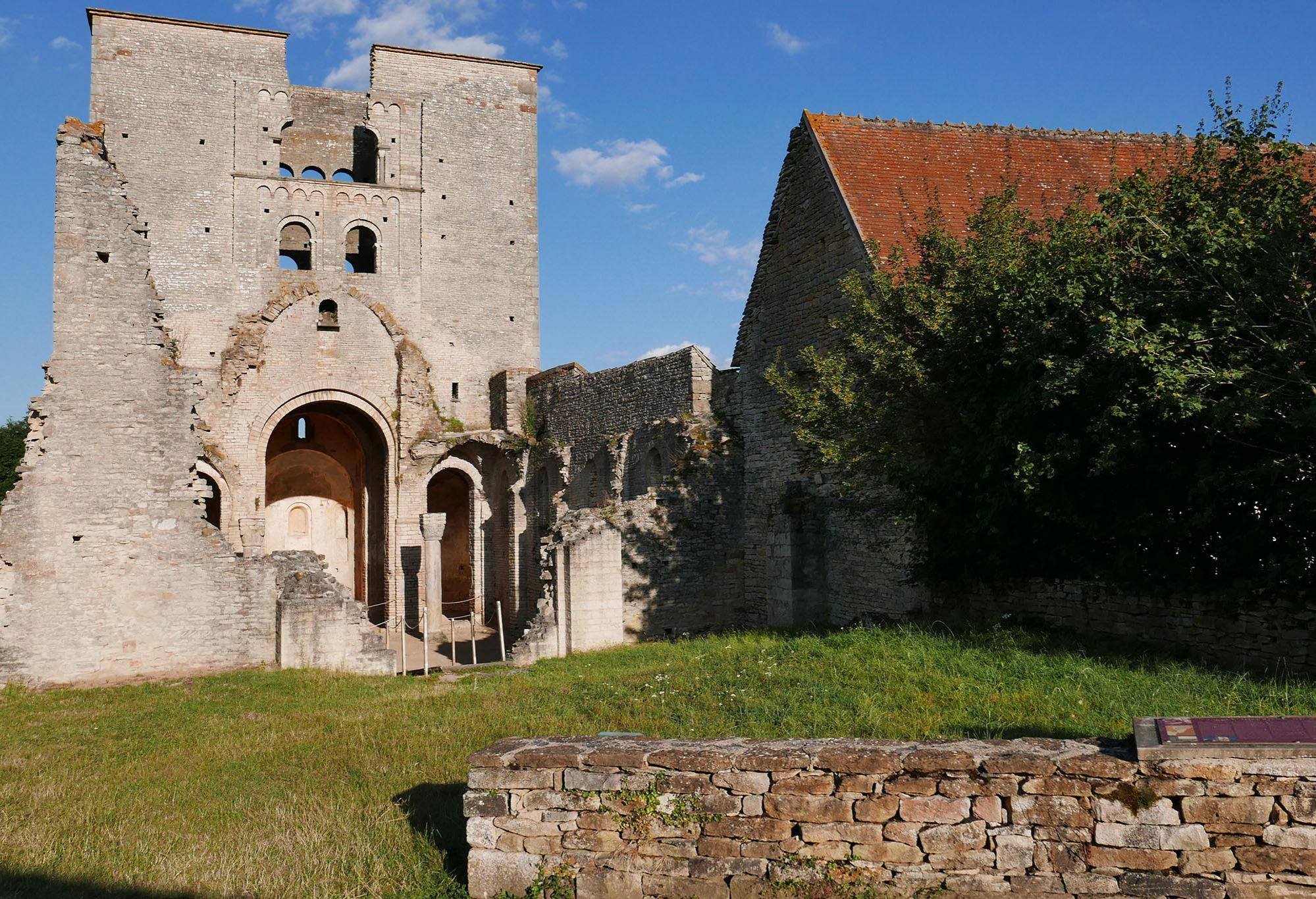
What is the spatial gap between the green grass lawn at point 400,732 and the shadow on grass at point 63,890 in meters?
0.02

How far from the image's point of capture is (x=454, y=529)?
28234 millimetres

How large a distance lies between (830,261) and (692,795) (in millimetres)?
11149

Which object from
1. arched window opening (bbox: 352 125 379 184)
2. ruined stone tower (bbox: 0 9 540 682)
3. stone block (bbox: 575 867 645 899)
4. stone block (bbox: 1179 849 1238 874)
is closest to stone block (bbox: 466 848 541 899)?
stone block (bbox: 575 867 645 899)

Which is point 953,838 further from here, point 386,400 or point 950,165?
point 386,400

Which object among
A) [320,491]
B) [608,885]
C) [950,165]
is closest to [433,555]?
[320,491]

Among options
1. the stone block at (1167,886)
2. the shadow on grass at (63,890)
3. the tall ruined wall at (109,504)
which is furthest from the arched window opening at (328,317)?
the stone block at (1167,886)

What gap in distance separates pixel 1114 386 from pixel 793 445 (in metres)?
7.35

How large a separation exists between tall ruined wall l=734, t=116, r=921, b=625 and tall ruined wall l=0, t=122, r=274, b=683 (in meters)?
7.47

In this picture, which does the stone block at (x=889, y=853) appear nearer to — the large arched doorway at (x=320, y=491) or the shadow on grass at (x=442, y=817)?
the shadow on grass at (x=442, y=817)

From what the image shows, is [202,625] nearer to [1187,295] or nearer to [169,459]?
[169,459]

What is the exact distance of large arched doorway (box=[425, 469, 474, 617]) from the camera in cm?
2802

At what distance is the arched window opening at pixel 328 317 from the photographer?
2414 centimetres

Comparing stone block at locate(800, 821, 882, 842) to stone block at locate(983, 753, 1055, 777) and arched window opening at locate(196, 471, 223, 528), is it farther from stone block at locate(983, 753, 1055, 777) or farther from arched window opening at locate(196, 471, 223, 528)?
arched window opening at locate(196, 471, 223, 528)

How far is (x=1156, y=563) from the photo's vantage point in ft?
29.9
